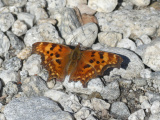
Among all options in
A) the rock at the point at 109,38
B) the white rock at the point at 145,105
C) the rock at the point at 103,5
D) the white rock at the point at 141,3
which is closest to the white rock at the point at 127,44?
the rock at the point at 109,38

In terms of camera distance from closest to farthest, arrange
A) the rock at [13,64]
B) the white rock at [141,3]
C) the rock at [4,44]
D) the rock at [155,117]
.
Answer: the rock at [155,117], the rock at [13,64], the rock at [4,44], the white rock at [141,3]

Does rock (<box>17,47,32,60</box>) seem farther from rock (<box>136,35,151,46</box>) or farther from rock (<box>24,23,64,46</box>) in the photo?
rock (<box>136,35,151,46</box>)

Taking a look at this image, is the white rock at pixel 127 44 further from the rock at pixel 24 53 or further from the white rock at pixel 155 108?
the rock at pixel 24 53

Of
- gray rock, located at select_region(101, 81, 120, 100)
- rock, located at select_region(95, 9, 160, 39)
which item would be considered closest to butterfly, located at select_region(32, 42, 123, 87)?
gray rock, located at select_region(101, 81, 120, 100)

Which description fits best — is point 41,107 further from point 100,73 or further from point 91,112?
point 100,73

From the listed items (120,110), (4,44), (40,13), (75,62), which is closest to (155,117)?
(120,110)

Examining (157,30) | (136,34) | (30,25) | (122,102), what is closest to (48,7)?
(30,25)

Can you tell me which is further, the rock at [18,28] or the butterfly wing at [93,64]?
the rock at [18,28]
